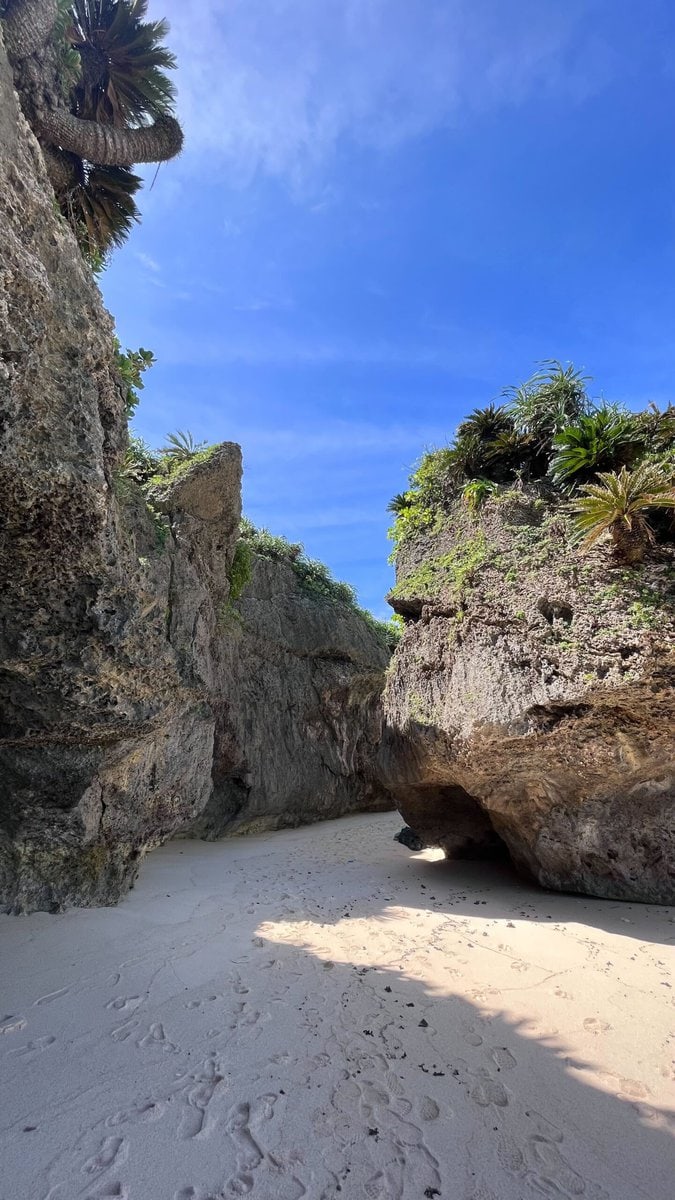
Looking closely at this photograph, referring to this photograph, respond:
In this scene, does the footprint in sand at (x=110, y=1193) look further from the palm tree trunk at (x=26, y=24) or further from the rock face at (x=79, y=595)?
the palm tree trunk at (x=26, y=24)

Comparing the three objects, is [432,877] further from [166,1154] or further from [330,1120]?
[166,1154]

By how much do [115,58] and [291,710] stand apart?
44.9ft

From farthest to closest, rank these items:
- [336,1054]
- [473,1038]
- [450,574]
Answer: [450,574] → [473,1038] → [336,1054]

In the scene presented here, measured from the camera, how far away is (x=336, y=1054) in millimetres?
3631

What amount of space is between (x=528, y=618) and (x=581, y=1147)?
5.06 m

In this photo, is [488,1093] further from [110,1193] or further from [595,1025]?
[110,1193]

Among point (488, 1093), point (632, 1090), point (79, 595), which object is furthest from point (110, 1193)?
point (79, 595)

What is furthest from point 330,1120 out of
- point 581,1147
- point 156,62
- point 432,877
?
point 156,62

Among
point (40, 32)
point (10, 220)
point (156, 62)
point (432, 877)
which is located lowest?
point (432, 877)

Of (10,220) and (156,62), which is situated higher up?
(156,62)

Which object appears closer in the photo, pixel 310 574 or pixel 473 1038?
pixel 473 1038

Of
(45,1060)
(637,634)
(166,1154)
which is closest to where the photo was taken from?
(166,1154)

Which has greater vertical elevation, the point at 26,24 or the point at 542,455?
the point at 26,24

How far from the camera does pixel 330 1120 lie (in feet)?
9.86
